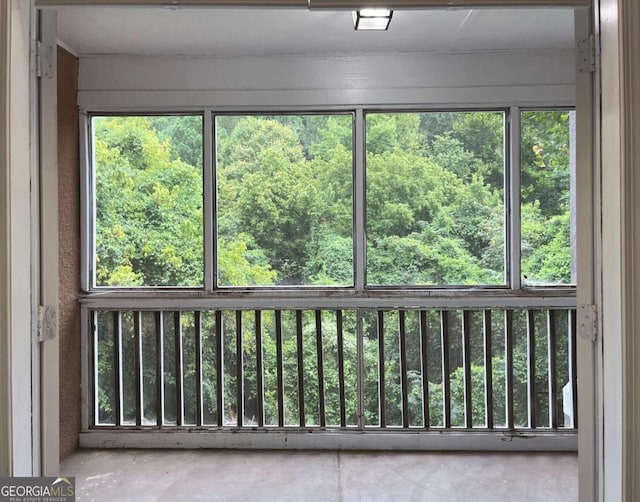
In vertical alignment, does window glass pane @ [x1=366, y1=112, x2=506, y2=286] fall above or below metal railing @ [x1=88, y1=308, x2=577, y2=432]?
above

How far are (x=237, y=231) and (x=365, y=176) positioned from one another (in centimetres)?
95

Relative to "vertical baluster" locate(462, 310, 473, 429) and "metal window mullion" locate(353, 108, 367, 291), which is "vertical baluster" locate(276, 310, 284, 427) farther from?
"vertical baluster" locate(462, 310, 473, 429)

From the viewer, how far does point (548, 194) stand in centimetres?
322

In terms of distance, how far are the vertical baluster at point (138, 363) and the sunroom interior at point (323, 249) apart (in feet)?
0.04

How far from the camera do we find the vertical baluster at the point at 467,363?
10.7ft

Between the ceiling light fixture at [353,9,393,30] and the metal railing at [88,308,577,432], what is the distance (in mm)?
1750

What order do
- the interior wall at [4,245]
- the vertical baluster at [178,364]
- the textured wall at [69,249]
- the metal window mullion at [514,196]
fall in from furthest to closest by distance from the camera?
the vertical baluster at [178,364], the metal window mullion at [514,196], the textured wall at [69,249], the interior wall at [4,245]

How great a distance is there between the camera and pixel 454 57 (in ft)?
10.4

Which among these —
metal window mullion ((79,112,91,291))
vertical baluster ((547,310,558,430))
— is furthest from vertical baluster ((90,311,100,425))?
vertical baluster ((547,310,558,430))

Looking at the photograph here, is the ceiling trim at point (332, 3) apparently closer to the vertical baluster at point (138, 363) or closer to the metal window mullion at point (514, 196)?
the metal window mullion at point (514, 196)

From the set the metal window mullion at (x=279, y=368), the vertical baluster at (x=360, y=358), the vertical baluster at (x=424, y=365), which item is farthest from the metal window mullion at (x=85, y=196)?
the vertical baluster at (x=424, y=365)

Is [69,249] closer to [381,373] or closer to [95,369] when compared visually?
[95,369]

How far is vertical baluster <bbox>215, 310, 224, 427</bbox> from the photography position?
3285 millimetres

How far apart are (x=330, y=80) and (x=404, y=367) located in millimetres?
1997
